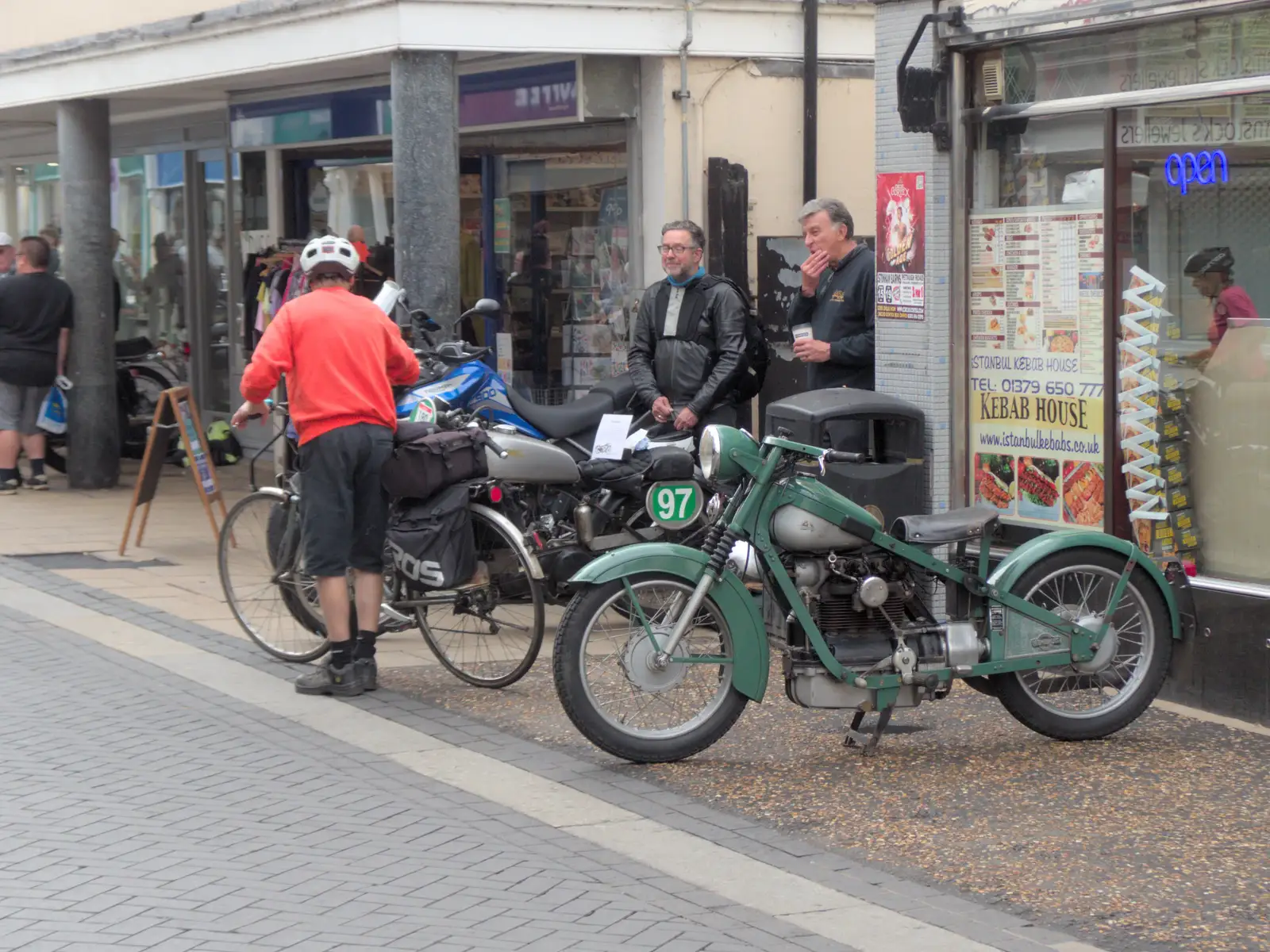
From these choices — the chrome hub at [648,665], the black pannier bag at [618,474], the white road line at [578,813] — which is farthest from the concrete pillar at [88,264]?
the chrome hub at [648,665]

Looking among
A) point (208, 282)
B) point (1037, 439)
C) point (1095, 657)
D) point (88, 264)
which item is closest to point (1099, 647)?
point (1095, 657)

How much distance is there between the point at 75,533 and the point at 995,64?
7.20m

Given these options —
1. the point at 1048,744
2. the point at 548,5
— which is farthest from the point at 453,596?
the point at 548,5

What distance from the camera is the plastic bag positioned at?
1502 centimetres

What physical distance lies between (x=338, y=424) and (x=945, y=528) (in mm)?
2534

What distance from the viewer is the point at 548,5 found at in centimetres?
1066

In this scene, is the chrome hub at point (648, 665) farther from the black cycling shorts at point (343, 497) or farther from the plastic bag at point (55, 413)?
the plastic bag at point (55, 413)

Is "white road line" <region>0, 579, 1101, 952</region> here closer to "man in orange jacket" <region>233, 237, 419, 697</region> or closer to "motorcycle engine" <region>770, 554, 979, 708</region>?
"man in orange jacket" <region>233, 237, 419, 697</region>

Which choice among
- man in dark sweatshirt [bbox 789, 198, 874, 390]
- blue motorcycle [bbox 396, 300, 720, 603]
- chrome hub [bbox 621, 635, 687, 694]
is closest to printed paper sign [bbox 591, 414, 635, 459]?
blue motorcycle [bbox 396, 300, 720, 603]

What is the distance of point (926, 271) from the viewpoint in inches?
337

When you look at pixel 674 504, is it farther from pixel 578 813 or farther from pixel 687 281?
pixel 578 813

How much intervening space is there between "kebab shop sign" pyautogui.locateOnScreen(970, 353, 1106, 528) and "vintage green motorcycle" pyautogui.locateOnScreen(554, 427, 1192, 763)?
122 centimetres

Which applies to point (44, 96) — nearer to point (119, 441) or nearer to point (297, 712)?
point (119, 441)

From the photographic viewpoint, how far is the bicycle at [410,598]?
794 centimetres
